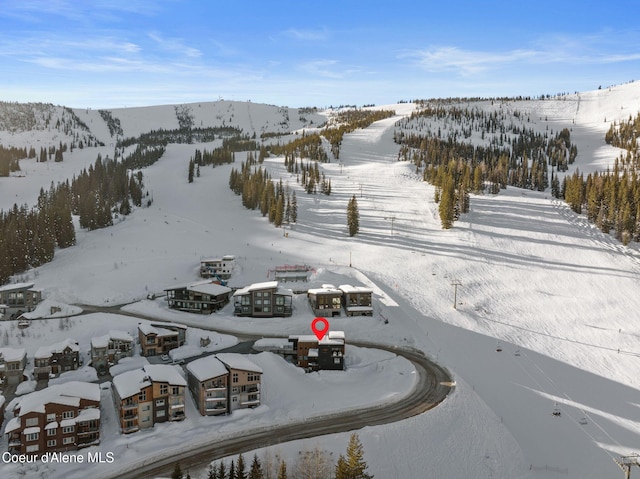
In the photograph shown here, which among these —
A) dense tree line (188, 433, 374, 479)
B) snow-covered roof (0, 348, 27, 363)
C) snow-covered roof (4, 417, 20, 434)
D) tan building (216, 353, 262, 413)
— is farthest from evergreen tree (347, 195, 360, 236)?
snow-covered roof (4, 417, 20, 434)

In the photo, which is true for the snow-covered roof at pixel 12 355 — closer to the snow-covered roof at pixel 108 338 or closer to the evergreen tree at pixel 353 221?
the snow-covered roof at pixel 108 338

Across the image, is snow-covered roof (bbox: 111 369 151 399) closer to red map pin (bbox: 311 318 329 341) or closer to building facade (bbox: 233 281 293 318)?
building facade (bbox: 233 281 293 318)

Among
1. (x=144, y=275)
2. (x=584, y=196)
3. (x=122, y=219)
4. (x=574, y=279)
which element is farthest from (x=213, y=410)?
(x=584, y=196)

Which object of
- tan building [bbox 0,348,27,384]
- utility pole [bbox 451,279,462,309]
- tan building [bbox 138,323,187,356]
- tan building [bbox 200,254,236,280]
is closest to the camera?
tan building [bbox 0,348,27,384]

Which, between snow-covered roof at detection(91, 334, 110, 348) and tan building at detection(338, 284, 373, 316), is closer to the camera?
snow-covered roof at detection(91, 334, 110, 348)

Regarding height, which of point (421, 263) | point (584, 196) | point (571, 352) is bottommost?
point (571, 352)

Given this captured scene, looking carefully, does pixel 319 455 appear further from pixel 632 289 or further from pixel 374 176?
pixel 374 176

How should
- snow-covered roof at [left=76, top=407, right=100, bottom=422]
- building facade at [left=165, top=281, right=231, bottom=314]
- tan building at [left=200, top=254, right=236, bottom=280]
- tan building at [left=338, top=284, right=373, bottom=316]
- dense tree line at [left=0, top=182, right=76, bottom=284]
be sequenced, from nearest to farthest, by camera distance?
snow-covered roof at [left=76, top=407, right=100, bottom=422]
tan building at [left=338, top=284, right=373, bottom=316]
building facade at [left=165, top=281, right=231, bottom=314]
tan building at [left=200, top=254, right=236, bottom=280]
dense tree line at [left=0, top=182, right=76, bottom=284]
